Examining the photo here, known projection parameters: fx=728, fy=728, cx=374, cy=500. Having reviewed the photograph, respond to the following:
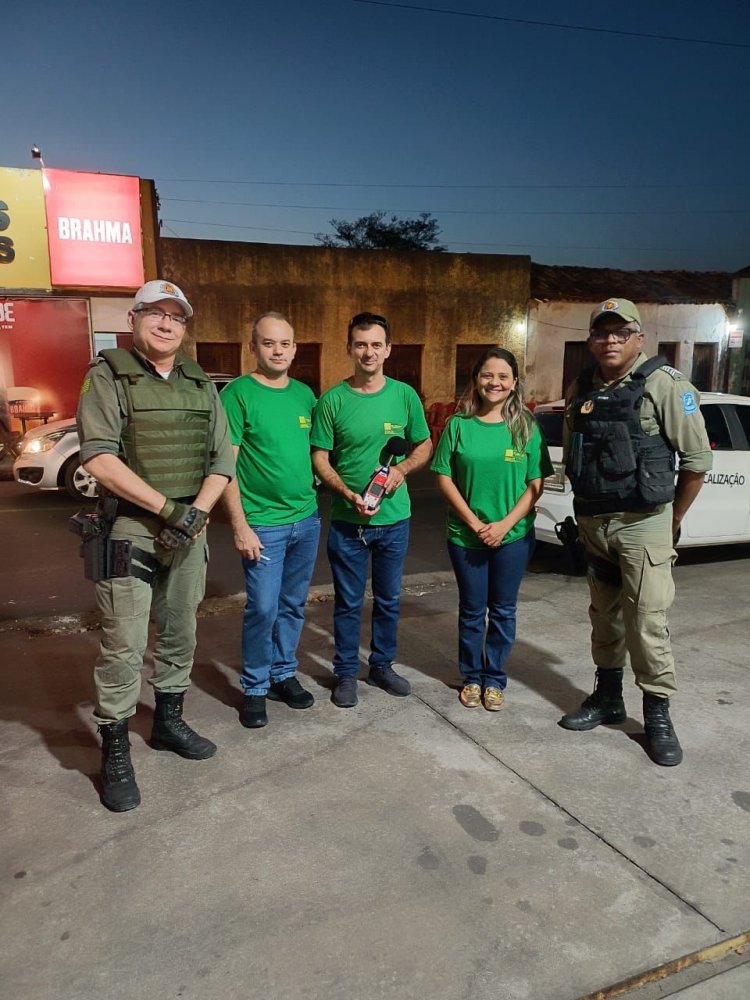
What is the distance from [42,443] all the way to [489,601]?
26.1 ft

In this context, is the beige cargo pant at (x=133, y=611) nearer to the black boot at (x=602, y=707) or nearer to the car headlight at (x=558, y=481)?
the black boot at (x=602, y=707)

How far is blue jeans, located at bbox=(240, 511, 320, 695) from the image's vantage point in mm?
3377

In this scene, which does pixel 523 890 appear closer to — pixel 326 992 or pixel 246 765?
pixel 326 992

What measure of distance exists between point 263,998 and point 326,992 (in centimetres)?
17

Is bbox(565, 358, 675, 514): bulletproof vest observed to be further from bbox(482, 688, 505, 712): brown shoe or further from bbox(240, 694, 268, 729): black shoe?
bbox(240, 694, 268, 729): black shoe

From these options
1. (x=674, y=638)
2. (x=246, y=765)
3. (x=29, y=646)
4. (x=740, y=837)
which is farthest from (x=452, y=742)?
(x=29, y=646)

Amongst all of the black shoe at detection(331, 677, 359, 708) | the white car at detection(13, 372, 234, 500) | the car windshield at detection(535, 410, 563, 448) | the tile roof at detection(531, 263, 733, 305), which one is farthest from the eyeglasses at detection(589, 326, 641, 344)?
the tile roof at detection(531, 263, 733, 305)

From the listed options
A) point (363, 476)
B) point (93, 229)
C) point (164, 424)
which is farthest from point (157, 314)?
point (93, 229)

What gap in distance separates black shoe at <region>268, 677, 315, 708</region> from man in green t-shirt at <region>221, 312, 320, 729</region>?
13 centimetres

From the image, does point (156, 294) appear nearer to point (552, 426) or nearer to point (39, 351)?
point (552, 426)

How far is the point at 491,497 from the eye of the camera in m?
3.48

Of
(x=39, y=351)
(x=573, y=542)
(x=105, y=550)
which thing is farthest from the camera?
(x=39, y=351)

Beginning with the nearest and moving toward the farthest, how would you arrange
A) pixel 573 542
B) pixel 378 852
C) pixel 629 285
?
pixel 378 852, pixel 573 542, pixel 629 285

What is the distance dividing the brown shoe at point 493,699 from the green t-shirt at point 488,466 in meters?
0.72
